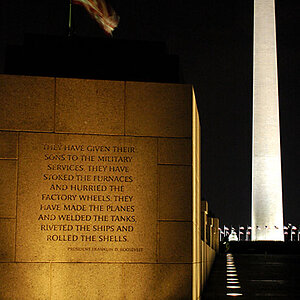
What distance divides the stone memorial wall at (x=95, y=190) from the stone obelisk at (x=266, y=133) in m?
73.7

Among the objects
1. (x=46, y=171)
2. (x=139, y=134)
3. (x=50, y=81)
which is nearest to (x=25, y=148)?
(x=46, y=171)

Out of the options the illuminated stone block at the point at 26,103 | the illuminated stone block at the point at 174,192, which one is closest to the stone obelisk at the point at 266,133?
the illuminated stone block at the point at 174,192

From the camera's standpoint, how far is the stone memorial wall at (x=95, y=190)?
14.0 metres

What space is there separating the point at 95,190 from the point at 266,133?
74.7 metres

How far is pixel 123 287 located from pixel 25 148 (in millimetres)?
3600

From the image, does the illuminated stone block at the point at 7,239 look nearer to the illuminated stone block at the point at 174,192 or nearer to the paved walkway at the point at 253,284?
the illuminated stone block at the point at 174,192

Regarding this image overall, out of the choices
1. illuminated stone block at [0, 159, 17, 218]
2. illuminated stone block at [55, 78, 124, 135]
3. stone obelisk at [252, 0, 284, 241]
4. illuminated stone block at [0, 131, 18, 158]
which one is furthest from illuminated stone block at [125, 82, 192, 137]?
stone obelisk at [252, 0, 284, 241]

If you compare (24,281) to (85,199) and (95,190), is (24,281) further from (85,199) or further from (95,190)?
(95,190)

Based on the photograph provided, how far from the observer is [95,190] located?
14391mm

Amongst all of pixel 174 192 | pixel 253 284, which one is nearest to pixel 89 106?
pixel 174 192

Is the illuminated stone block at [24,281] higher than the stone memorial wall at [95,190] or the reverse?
the reverse

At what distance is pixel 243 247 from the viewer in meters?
73.2

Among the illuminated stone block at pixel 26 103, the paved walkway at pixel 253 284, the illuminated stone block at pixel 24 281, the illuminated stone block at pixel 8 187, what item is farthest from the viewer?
the paved walkway at pixel 253 284

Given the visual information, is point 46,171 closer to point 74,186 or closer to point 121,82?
point 74,186
